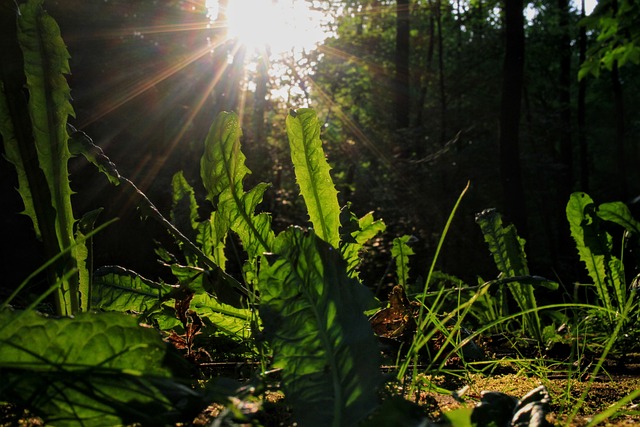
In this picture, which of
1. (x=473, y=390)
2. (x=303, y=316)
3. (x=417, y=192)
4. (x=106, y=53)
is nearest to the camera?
(x=303, y=316)

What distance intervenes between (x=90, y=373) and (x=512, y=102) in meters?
9.57

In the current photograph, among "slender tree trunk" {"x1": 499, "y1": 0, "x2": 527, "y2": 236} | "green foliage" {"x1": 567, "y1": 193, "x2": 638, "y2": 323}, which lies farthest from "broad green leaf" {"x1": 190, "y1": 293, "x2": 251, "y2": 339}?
"slender tree trunk" {"x1": 499, "y1": 0, "x2": 527, "y2": 236}

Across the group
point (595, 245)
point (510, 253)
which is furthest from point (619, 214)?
point (510, 253)

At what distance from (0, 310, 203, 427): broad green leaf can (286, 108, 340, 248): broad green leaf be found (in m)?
0.71

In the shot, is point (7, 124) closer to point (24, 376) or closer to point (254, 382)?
point (24, 376)

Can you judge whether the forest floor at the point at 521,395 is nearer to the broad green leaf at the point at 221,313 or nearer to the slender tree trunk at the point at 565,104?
the broad green leaf at the point at 221,313

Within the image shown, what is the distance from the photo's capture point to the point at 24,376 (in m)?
0.70

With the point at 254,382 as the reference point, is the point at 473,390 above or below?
below

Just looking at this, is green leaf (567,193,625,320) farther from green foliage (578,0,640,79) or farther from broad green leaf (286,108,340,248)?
green foliage (578,0,640,79)

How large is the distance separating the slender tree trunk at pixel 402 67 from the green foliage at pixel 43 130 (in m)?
16.2

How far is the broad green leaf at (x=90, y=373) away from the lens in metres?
0.71

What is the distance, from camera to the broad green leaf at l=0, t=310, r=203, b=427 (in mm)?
708

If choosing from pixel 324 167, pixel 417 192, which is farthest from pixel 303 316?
pixel 417 192

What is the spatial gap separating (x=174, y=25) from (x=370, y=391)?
35.7 ft
